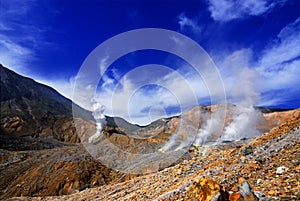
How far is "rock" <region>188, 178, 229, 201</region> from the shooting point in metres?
6.27

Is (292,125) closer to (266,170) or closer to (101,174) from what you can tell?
(266,170)

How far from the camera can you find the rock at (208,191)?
6.27 metres

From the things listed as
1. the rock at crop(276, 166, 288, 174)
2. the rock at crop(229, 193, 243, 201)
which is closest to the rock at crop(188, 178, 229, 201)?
the rock at crop(229, 193, 243, 201)

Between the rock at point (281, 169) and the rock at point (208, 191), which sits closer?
the rock at point (208, 191)

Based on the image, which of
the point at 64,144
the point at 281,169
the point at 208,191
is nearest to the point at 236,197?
the point at 208,191

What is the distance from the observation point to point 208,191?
6.44 meters

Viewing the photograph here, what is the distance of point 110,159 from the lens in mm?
46594

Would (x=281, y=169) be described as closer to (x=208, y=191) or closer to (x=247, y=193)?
(x=247, y=193)

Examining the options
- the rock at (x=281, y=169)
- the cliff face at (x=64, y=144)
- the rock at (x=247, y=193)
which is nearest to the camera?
the rock at (x=247, y=193)

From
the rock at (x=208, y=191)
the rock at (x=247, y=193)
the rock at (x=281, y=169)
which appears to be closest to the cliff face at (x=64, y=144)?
the rock at (x=208, y=191)

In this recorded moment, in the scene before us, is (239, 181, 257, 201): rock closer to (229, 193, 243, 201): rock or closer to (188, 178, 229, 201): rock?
(229, 193, 243, 201): rock

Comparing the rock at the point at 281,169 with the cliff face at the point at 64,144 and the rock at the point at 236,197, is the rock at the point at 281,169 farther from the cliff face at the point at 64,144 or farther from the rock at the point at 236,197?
the cliff face at the point at 64,144

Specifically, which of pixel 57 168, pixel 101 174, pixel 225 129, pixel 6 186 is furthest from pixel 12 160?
pixel 225 129

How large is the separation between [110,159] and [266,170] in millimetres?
40658
